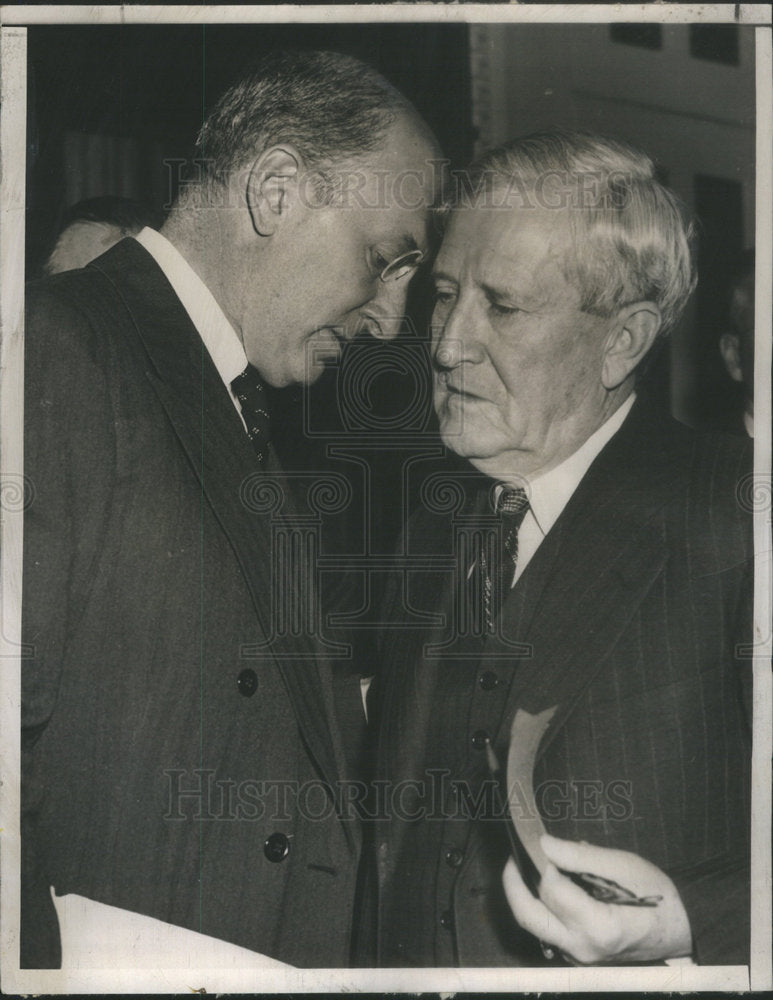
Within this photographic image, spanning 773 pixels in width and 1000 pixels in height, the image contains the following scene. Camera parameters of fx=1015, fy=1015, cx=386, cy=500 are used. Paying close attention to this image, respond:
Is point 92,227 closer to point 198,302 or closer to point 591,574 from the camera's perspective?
point 198,302

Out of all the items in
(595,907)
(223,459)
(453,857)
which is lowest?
(595,907)

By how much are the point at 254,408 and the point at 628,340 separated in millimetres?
922

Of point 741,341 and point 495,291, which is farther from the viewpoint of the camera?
point 741,341

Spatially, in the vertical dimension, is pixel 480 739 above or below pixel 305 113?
below

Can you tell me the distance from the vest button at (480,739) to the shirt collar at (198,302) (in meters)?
1.03

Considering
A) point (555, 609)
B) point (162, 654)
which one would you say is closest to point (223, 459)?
point (162, 654)

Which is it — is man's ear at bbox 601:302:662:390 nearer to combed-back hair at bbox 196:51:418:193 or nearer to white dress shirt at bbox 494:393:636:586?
white dress shirt at bbox 494:393:636:586

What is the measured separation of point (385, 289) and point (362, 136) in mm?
368

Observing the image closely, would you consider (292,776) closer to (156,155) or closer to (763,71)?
(156,155)

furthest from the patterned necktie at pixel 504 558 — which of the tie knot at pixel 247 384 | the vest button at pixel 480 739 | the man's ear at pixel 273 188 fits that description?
the man's ear at pixel 273 188

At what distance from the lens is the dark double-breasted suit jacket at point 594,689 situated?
2.43 meters

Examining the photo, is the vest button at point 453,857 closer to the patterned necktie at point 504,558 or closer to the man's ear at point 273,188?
the patterned necktie at point 504,558

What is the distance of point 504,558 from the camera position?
8.08 feet

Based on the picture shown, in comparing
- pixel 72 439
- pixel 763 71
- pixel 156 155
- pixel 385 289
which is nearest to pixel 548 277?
pixel 385 289
